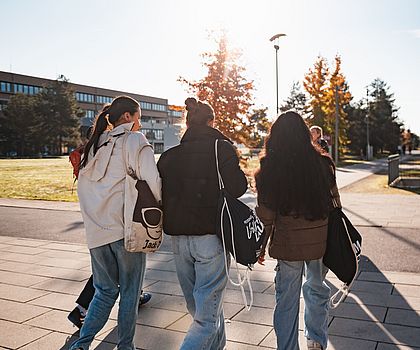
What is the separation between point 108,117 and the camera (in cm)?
344

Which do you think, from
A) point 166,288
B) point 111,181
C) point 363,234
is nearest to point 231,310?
point 166,288

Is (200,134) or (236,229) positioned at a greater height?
(200,134)

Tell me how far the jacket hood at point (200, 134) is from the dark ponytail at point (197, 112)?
4 cm

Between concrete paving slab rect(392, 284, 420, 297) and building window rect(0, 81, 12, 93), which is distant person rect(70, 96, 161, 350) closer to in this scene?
concrete paving slab rect(392, 284, 420, 297)

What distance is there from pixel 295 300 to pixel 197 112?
4.79 feet

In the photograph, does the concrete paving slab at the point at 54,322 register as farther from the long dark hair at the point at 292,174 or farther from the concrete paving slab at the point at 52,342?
the long dark hair at the point at 292,174

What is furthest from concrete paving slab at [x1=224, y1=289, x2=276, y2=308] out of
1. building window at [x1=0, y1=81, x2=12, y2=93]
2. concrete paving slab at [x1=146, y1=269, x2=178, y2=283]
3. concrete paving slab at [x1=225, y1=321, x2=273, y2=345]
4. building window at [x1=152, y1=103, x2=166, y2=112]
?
building window at [x1=152, y1=103, x2=166, y2=112]

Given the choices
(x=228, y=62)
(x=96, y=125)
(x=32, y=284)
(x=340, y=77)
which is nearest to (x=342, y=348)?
(x=96, y=125)

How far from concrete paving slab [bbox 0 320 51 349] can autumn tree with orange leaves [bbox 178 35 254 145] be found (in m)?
17.7

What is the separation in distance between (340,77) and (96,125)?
3972cm

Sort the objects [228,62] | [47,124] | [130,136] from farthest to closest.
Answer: [47,124] → [228,62] → [130,136]

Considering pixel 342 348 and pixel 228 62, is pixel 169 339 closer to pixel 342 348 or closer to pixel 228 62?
pixel 342 348

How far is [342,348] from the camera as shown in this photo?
3.77m

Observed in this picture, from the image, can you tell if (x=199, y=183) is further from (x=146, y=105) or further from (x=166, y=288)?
(x=146, y=105)
